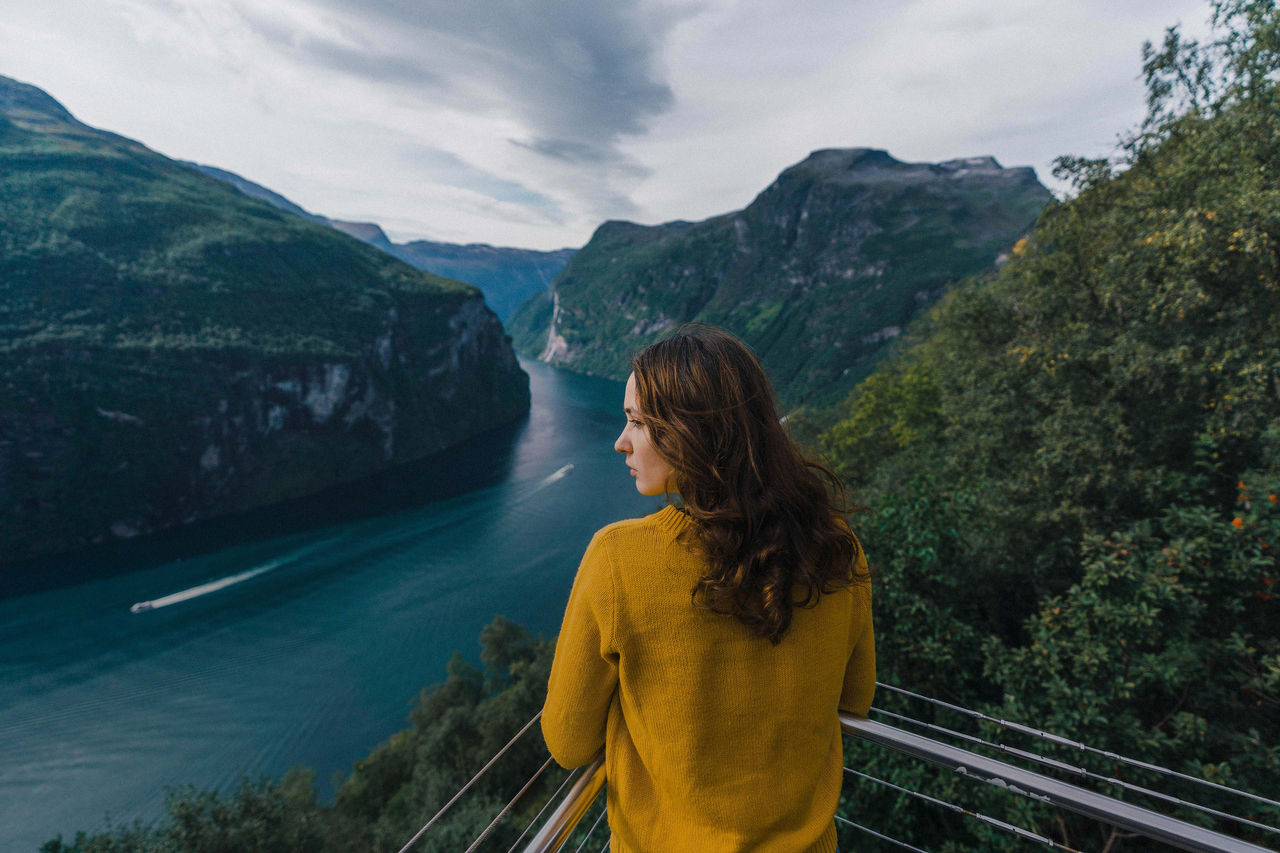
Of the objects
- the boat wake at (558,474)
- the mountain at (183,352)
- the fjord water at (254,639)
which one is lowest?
the fjord water at (254,639)

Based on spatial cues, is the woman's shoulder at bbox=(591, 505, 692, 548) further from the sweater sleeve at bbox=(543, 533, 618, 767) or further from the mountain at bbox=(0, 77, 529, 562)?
the mountain at bbox=(0, 77, 529, 562)

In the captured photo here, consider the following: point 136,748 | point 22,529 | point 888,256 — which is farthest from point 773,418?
point 888,256

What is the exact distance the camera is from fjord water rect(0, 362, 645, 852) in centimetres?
1984

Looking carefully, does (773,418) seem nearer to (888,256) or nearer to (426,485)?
(426,485)

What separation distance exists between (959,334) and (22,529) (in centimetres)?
5883

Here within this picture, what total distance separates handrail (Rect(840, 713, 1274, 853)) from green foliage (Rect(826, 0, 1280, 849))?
1448 millimetres

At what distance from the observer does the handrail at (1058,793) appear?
1131 millimetres

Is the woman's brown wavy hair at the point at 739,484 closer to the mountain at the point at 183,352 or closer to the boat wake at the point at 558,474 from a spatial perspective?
the boat wake at the point at 558,474

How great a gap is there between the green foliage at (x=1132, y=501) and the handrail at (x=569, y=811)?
1.90 m

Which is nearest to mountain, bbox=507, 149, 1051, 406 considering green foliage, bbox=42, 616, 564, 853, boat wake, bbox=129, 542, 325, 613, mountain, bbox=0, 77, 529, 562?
mountain, bbox=0, 77, 529, 562

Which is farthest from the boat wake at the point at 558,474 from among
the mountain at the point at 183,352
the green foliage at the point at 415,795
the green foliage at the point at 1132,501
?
the green foliage at the point at 1132,501

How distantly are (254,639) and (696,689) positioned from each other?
34.1 meters

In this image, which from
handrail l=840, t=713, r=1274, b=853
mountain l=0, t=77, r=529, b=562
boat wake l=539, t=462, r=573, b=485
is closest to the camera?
handrail l=840, t=713, r=1274, b=853

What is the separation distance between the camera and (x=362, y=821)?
14023 millimetres
